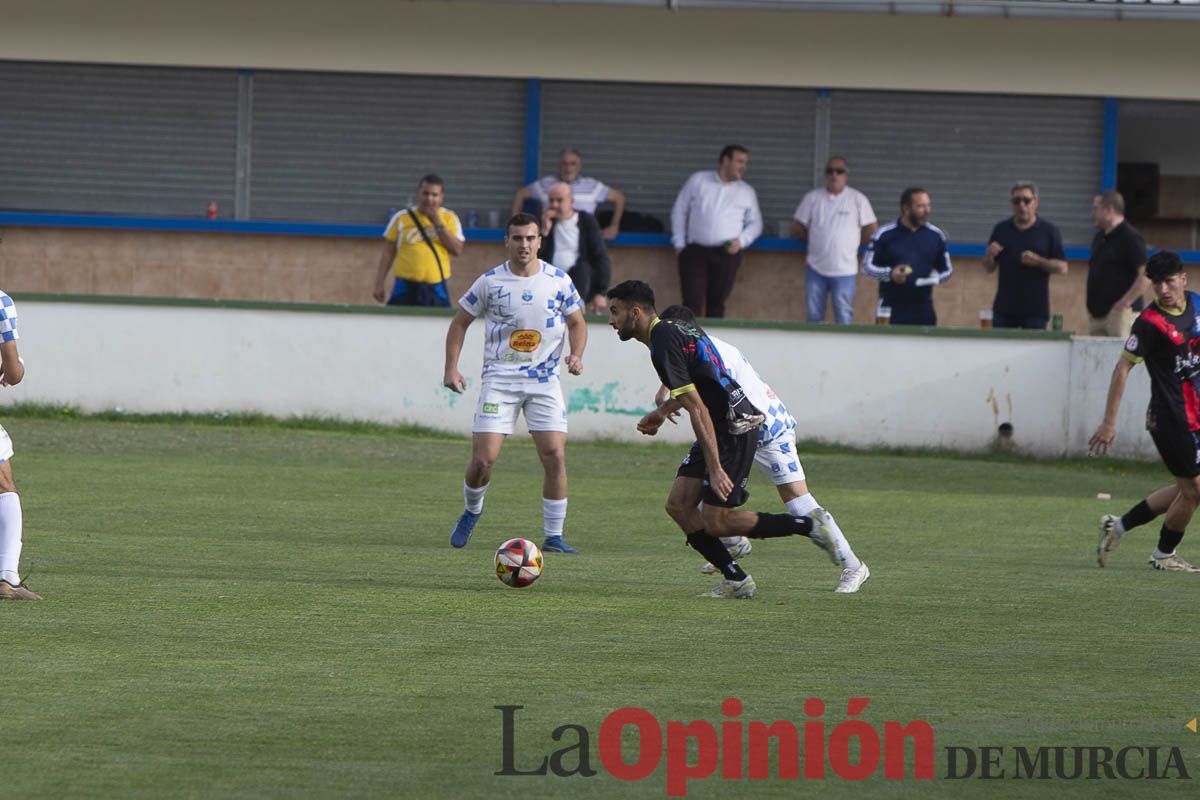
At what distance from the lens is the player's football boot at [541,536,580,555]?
11.7 meters

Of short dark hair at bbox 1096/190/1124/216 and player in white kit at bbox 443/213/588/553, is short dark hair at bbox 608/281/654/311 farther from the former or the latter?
short dark hair at bbox 1096/190/1124/216

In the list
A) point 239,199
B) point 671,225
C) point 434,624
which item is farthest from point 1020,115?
point 434,624

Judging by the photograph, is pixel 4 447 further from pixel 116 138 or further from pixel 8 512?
pixel 116 138

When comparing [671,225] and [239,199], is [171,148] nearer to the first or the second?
[239,199]

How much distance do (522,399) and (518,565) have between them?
7.62ft

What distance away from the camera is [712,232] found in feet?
66.9

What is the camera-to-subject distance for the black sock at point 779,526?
31.4 ft

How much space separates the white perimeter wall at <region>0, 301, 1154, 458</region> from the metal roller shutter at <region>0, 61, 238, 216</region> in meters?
3.53

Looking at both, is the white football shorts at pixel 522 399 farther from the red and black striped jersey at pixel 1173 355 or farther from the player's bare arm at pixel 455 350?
the red and black striped jersey at pixel 1173 355

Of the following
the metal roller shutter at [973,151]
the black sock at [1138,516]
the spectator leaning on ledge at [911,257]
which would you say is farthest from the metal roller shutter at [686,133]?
the black sock at [1138,516]

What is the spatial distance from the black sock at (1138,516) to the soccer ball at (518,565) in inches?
154

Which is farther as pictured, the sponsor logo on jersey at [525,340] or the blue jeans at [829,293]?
the blue jeans at [829,293]

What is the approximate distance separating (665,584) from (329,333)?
364 inches

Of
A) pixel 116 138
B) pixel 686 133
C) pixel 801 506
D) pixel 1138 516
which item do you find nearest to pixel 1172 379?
pixel 1138 516
